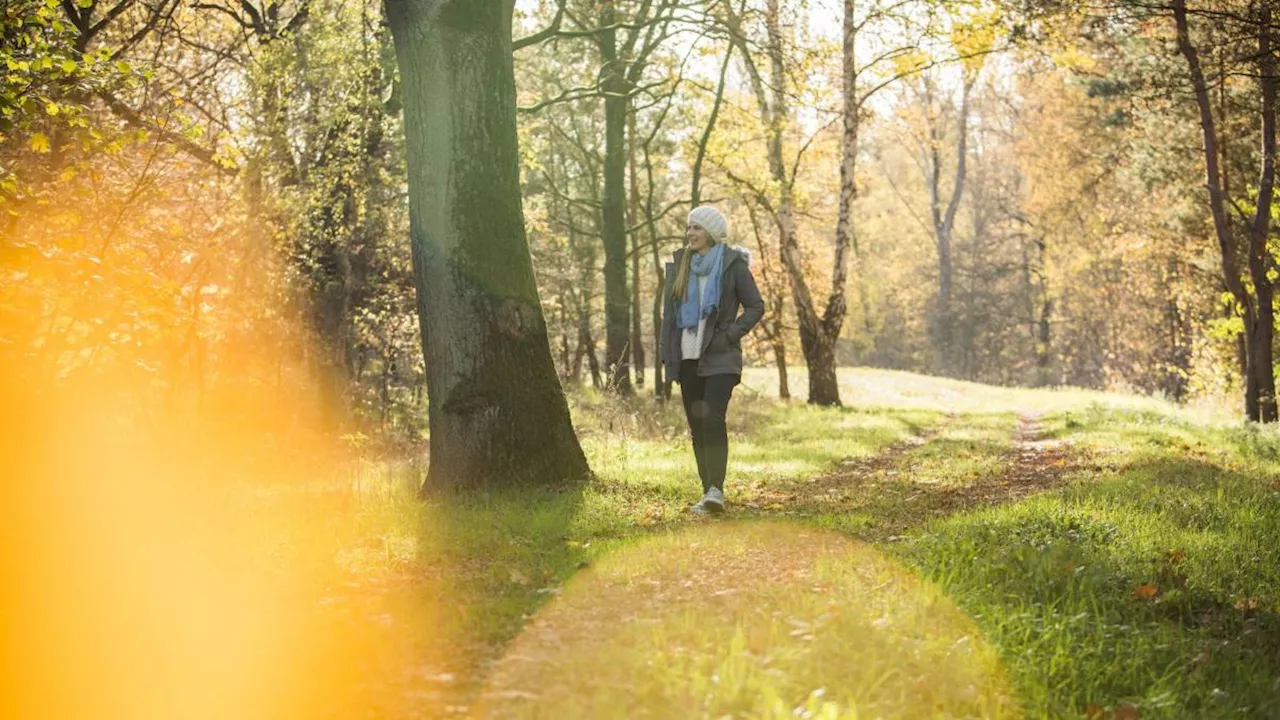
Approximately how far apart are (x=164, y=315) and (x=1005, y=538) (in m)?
6.28

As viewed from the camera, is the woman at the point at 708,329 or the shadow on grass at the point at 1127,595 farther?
the woman at the point at 708,329

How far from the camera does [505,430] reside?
7.96 metres

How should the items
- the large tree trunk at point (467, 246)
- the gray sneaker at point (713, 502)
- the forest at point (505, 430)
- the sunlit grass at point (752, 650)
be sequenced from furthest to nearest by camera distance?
1. the large tree trunk at point (467, 246)
2. the gray sneaker at point (713, 502)
3. the forest at point (505, 430)
4. the sunlit grass at point (752, 650)

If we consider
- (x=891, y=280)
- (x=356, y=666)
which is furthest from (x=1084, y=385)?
(x=356, y=666)

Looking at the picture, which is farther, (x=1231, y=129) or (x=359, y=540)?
(x=1231, y=129)

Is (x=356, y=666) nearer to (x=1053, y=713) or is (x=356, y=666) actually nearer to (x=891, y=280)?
(x=1053, y=713)

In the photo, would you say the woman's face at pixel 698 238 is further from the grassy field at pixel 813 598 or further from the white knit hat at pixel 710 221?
the grassy field at pixel 813 598

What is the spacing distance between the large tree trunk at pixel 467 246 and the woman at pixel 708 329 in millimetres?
1246

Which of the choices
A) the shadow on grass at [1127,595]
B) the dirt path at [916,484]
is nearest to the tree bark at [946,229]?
the dirt path at [916,484]

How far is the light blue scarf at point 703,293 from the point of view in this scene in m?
7.59

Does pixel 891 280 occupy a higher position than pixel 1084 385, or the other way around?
pixel 891 280

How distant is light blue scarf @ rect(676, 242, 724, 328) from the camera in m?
7.59

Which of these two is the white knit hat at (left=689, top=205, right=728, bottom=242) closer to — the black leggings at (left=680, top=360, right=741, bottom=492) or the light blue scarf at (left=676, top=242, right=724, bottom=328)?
the light blue scarf at (left=676, top=242, right=724, bottom=328)

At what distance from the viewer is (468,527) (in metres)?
6.54
